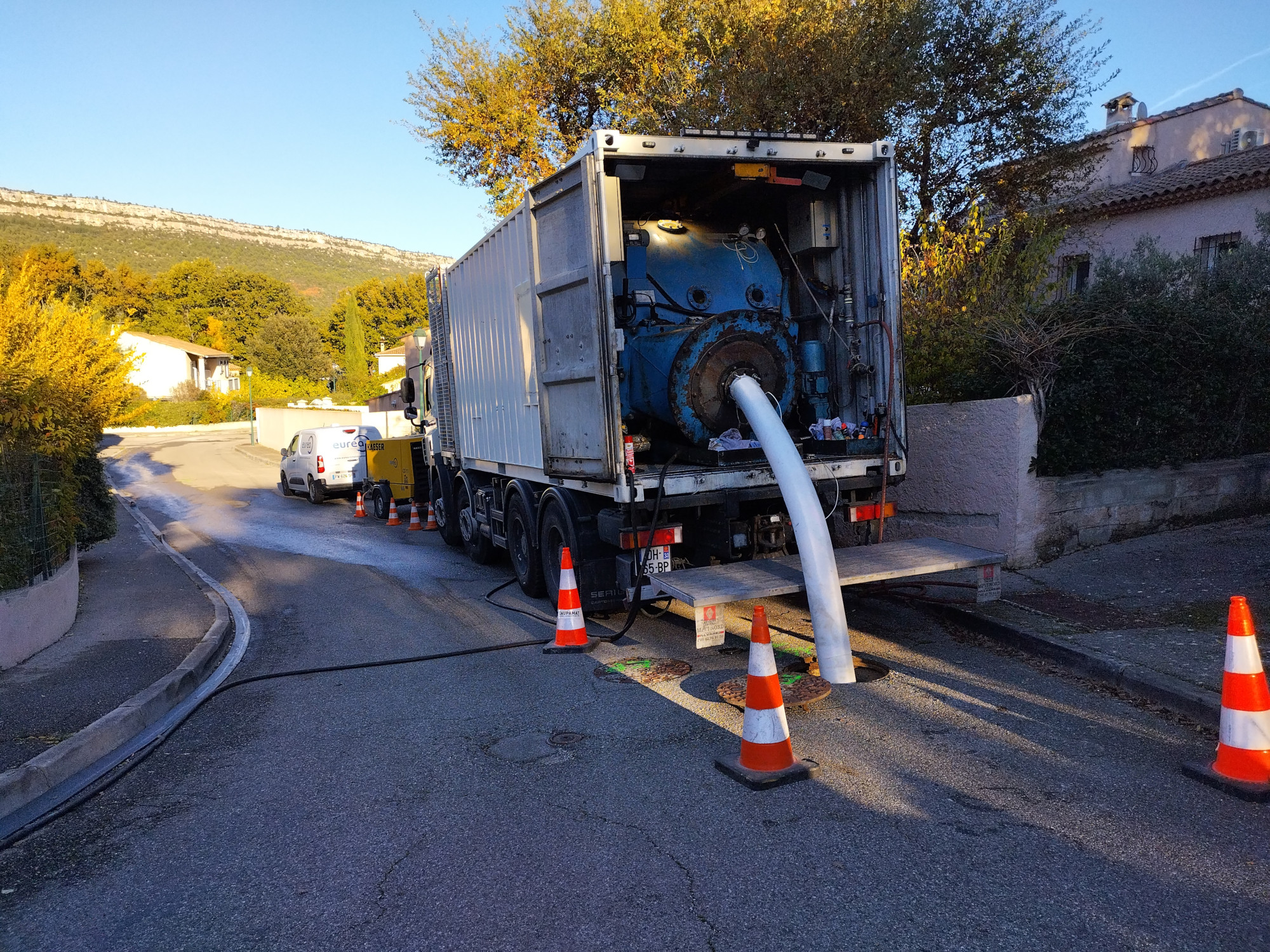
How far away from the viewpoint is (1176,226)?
17.8m

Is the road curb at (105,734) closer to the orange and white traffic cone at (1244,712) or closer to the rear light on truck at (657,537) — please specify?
the rear light on truck at (657,537)

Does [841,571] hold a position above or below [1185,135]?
below

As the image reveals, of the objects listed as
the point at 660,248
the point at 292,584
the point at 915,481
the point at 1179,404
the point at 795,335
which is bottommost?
the point at 292,584

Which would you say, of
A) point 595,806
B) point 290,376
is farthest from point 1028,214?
point 290,376

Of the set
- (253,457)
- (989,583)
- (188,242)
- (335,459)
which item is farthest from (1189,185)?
(188,242)

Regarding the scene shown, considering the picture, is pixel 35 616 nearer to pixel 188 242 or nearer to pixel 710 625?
pixel 710 625

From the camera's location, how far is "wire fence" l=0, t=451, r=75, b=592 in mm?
7074

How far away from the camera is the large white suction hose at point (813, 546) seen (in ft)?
17.4

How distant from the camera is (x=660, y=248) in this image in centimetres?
767

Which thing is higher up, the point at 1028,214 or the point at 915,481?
the point at 1028,214

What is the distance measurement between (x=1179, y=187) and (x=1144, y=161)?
7.61 m

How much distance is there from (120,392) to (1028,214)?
13411 millimetres

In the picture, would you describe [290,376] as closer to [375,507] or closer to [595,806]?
[375,507]

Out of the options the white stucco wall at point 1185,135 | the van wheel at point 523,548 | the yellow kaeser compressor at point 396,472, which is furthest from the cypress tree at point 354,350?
the van wheel at point 523,548
